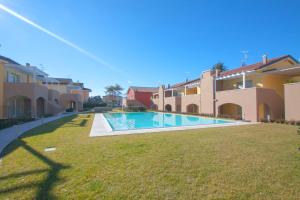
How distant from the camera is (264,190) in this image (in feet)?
13.9

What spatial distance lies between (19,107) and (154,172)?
2518 centimetres

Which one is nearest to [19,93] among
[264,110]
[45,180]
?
[45,180]

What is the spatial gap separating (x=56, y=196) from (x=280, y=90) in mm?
25568

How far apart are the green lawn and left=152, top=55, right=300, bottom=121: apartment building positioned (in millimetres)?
9961

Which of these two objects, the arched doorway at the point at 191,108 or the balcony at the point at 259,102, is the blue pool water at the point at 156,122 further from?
the arched doorway at the point at 191,108

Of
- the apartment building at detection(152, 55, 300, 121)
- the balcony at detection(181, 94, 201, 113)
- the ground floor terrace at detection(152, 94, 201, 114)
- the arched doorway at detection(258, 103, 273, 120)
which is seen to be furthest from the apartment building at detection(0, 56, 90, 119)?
the arched doorway at detection(258, 103, 273, 120)

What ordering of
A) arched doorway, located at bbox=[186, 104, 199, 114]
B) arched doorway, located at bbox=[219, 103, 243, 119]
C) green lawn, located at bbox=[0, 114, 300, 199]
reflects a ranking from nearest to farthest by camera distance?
green lawn, located at bbox=[0, 114, 300, 199], arched doorway, located at bbox=[219, 103, 243, 119], arched doorway, located at bbox=[186, 104, 199, 114]

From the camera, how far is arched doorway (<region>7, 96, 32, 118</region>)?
21.6 m

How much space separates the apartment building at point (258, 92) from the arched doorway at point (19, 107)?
2417 centimetres

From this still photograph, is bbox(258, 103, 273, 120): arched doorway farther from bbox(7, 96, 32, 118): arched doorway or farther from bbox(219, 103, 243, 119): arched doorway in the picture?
bbox(7, 96, 32, 118): arched doorway

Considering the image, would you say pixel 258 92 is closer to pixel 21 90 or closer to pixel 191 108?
pixel 191 108

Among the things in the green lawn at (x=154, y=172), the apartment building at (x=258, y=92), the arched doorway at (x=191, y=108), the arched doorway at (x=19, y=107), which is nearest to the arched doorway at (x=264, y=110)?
the apartment building at (x=258, y=92)

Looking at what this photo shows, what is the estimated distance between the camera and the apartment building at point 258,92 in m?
16.2

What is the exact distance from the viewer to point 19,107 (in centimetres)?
2333
